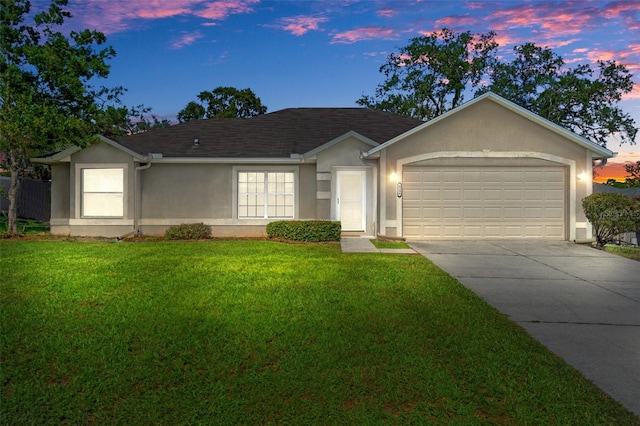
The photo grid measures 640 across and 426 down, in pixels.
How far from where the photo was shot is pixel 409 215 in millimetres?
15242

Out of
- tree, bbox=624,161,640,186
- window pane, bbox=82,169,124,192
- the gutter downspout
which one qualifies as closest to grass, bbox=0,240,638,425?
the gutter downspout

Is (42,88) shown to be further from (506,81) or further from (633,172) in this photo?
(633,172)

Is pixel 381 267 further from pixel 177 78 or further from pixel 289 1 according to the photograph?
pixel 177 78

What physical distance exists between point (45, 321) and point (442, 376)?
478 centimetres

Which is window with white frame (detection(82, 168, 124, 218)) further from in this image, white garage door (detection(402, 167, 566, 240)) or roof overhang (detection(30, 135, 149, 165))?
white garage door (detection(402, 167, 566, 240))

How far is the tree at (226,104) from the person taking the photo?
3631cm

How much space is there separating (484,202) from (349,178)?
15.0 feet

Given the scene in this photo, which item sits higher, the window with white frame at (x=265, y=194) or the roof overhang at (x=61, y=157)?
the roof overhang at (x=61, y=157)

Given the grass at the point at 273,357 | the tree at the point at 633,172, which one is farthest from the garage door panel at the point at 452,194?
the tree at the point at 633,172

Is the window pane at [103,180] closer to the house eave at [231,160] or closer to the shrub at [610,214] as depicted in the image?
the house eave at [231,160]

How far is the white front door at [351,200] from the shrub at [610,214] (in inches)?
277

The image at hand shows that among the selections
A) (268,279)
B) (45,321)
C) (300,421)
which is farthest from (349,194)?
(300,421)

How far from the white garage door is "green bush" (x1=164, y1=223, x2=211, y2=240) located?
21.6 feet

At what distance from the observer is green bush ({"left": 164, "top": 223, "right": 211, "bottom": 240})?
15453mm
